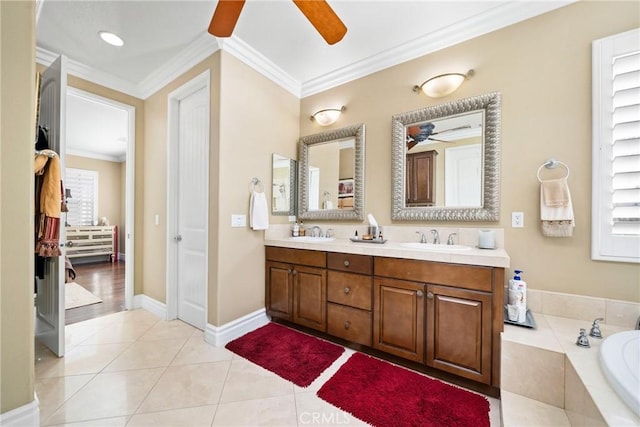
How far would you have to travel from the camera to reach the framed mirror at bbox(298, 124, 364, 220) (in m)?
2.53

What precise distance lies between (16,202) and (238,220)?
4.29ft

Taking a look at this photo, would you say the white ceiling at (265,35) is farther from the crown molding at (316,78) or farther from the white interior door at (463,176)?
the white interior door at (463,176)

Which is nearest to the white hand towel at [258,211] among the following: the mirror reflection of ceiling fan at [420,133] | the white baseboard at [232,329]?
the white baseboard at [232,329]

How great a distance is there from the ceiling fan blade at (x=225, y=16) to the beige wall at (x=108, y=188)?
658 centimetres

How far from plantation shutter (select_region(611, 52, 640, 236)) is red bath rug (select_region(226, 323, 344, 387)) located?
82.2 inches

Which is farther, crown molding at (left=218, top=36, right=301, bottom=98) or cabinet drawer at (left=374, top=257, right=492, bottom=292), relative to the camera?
crown molding at (left=218, top=36, right=301, bottom=98)

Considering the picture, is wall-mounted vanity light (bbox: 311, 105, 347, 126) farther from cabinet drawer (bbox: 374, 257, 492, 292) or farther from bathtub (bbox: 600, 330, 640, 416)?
bathtub (bbox: 600, 330, 640, 416)

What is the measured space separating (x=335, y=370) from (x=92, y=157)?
24.2 feet

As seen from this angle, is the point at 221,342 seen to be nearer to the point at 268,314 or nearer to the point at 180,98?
the point at 268,314

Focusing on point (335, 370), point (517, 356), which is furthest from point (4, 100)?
point (517, 356)

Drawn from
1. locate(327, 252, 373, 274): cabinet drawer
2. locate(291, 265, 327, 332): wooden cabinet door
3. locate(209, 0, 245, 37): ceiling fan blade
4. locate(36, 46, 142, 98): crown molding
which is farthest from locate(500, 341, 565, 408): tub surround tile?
locate(36, 46, 142, 98): crown molding

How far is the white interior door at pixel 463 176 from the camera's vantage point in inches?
76.8

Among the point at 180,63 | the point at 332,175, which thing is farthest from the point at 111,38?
the point at 332,175

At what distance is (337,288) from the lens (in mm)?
2051
